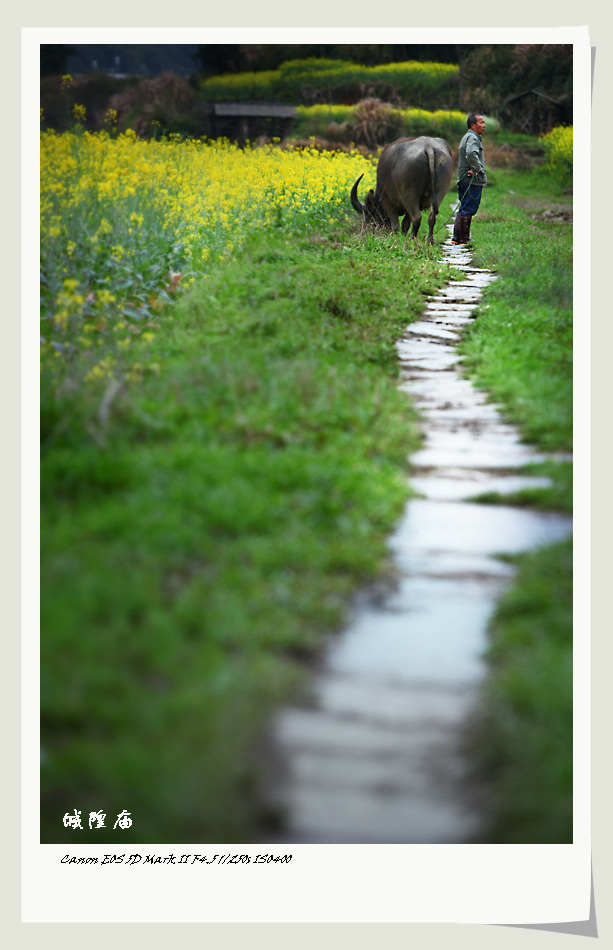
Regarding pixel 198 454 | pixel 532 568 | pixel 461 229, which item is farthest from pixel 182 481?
pixel 461 229

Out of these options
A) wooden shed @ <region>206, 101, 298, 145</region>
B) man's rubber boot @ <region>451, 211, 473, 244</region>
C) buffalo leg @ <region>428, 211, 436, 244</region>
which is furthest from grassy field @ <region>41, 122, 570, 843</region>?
Answer: buffalo leg @ <region>428, 211, 436, 244</region>

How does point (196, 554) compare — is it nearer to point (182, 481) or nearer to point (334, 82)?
point (182, 481)

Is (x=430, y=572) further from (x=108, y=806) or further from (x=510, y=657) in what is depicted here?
(x=108, y=806)

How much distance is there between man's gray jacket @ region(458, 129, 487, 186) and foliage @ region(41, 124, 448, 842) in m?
1.24

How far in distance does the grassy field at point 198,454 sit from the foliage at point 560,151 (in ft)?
1.24

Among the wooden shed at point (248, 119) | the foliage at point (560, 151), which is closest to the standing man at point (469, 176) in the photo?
the foliage at point (560, 151)

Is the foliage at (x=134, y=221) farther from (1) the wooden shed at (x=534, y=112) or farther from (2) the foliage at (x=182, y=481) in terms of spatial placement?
(1) the wooden shed at (x=534, y=112)

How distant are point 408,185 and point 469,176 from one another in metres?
1.38

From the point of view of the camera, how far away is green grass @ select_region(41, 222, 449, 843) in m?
2.96

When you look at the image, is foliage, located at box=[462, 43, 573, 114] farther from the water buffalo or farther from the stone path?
the stone path

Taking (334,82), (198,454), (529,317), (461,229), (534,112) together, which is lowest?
(198,454)

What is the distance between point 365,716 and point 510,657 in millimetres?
675

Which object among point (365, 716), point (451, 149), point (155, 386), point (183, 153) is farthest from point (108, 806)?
point (451, 149)

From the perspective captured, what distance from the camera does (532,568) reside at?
12.2ft
